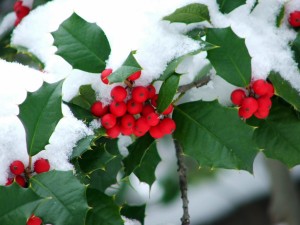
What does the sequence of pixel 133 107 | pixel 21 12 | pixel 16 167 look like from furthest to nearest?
pixel 21 12
pixel 133 107
pixel 16 167

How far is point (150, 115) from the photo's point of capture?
53.1 inches

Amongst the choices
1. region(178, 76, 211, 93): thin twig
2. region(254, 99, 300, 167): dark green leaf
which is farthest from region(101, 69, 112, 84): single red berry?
region(254, 99, 300, 167): dark green leaf

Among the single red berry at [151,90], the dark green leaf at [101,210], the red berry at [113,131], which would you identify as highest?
the single red berry at [151,90]

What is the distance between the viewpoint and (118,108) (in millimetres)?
1349

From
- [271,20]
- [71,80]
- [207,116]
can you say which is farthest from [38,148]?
[271,20]

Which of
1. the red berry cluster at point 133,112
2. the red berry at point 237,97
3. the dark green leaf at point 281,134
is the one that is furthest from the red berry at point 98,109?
the dark green leaf at point 281,134

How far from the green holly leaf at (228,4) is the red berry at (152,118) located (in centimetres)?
35

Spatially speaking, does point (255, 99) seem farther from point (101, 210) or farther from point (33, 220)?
point (33, 220)

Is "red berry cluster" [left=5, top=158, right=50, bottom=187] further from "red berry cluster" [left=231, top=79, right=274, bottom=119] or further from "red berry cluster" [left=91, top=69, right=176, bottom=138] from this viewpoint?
"red berry cluster" [left=231, top=79, right=274, bottom=119]

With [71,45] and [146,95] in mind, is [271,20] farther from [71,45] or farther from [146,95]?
[71,45]

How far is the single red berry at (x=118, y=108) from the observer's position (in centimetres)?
135

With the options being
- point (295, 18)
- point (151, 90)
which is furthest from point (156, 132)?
point (295, 18)

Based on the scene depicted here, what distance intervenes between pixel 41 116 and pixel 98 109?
17cm

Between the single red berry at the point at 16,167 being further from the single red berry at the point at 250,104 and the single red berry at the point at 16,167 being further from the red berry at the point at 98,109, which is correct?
the single red berry at the point at 250,104
